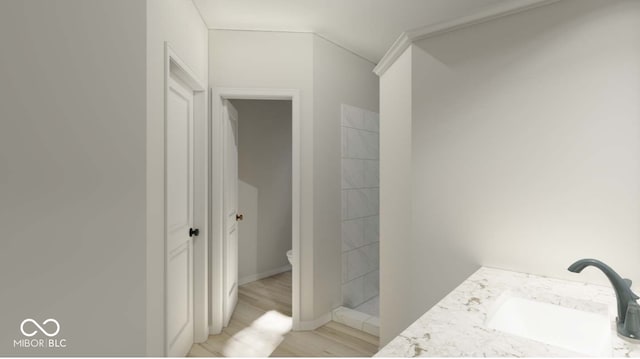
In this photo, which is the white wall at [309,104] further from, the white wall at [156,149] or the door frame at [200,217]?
the white wall at [156,149]

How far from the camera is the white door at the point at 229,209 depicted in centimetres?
270

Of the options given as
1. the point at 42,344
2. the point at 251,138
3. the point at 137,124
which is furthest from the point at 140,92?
the point at 251,138

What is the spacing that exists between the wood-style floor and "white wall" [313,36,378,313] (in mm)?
278

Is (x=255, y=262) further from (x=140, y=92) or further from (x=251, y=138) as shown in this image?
(x=140, y=92)

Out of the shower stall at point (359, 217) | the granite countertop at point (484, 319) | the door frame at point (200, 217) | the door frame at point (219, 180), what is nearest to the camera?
the granite countertop at point (484, 319)

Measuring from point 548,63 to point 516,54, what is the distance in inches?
5.5

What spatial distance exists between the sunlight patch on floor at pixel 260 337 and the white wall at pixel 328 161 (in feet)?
1.19

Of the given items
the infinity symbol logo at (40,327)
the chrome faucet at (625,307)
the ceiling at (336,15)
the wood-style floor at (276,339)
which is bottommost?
Answer: the wood-style floor at (276,339)

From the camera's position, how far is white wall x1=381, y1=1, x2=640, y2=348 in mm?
1285

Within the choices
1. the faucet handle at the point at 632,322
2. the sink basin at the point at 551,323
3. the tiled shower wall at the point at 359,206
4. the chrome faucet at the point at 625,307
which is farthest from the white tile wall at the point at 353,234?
the faucet handle at the point at 632,322

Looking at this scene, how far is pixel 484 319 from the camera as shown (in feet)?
3.33

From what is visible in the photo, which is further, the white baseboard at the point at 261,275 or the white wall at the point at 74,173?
the white baseboard at the point at 261,275

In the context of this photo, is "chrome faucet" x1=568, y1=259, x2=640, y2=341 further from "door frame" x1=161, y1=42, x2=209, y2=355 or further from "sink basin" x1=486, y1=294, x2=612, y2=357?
"door frame" x1=161, y1=42, x2=209, y2=355

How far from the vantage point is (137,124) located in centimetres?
149
